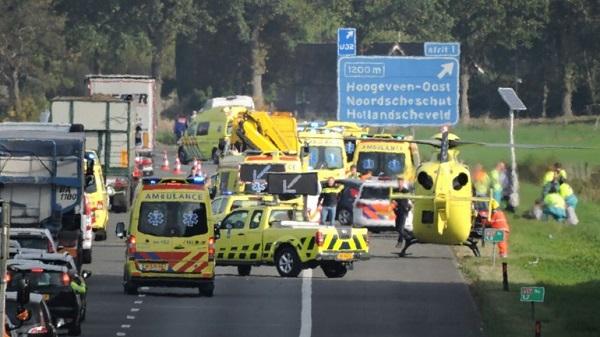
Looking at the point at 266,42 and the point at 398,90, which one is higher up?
the point at 266,42

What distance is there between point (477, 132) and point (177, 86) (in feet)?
136

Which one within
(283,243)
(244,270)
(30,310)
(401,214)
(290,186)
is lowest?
(244,270)

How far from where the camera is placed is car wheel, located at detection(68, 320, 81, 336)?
97.7 feet

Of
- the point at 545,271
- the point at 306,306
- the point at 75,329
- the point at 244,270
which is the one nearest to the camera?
the point at 75,329

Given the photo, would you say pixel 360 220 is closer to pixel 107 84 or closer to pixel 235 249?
pixel 235 249

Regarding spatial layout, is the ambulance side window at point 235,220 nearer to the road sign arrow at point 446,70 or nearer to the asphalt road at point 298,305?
the asphalt road at point 298,305

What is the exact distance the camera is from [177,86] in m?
117

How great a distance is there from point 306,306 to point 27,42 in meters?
75.7

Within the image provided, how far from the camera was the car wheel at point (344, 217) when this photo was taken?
49.8 metres

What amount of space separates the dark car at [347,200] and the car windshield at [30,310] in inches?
956

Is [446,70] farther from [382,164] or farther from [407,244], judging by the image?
[407,244]

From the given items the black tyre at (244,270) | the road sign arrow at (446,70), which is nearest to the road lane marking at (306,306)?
the black tyre at (244,270)

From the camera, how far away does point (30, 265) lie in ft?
97.7

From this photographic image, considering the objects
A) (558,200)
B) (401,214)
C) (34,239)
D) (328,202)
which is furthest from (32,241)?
(558,200)
